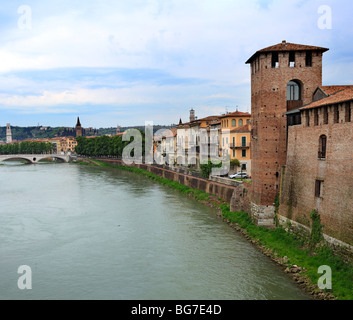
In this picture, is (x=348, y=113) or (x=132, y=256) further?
(x=132, y=256)

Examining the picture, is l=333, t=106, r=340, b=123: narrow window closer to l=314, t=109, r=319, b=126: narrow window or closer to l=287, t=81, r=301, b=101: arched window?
l=314, t=109, r=319, b=126: narrow window

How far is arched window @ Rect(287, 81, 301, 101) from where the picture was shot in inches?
744

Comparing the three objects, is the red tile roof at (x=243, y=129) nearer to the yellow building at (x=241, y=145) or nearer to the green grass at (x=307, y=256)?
the yellow building at (x=241, y=145)

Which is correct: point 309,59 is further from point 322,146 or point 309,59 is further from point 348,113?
point 348,113

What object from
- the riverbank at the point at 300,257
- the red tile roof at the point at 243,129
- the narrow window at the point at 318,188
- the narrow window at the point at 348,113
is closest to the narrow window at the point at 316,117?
the narrow window at the point at 348,113

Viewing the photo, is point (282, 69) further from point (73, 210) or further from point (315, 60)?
point (73, 210)

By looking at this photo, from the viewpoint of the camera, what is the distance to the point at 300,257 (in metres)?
14.6

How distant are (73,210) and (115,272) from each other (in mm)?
13797

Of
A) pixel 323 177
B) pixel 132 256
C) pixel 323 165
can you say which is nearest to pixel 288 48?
pixel 323 165

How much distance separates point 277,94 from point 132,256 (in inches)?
422

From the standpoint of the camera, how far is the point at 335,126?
14.0 metres

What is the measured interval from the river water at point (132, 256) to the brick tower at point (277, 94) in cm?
392

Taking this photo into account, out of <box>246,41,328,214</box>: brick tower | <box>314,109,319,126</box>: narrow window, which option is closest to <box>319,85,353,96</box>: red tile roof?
<box>246,41,328,214</box>: brick tower
